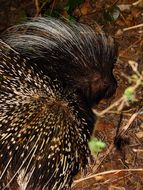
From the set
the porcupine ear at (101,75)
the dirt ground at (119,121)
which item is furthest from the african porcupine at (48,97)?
the dirt ground at (119,121)

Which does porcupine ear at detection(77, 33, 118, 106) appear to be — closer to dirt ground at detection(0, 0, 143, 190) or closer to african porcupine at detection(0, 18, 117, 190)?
african porcupine at detection(0, 18, 117, 190)

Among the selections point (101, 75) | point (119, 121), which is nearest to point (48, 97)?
point (101, 75)

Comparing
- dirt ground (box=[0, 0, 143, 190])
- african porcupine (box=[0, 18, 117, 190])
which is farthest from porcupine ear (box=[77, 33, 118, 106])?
dirt ground (box=[0, 0, 143, 190])

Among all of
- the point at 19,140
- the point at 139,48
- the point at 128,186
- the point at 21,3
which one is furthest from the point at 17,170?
the point at 21,3

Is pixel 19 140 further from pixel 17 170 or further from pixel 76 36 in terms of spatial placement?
pixel 76 36

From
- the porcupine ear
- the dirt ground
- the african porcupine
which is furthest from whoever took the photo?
the porcupine ear

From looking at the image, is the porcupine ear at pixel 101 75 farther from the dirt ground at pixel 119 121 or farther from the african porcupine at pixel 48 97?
the dirt ground at pixel 119 121

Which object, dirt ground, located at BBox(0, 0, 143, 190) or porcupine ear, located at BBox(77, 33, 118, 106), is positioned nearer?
dirt ground, located at BBox(0, 0, 143, 190)
